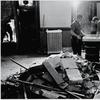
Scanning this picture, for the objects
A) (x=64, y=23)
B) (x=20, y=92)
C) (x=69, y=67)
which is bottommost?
(x=20, y=92)

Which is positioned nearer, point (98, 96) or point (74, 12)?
point (98, 96)

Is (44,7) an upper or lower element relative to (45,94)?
upper

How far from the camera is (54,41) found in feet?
44.6

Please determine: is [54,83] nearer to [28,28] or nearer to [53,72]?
[53,72]

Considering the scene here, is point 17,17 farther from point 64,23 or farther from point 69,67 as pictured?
point 69,67

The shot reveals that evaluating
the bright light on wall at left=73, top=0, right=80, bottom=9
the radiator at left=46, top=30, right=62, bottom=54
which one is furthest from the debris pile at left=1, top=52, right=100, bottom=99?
the bright light on wall at left=73, top=0, right=80, bottom=9

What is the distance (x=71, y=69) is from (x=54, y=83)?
77 centimetres

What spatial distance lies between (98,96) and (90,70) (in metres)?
2.38

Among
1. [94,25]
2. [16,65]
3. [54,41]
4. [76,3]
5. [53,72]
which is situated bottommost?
[16,65]

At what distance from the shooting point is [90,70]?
9.05 m

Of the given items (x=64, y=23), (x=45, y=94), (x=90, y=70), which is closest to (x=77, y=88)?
(x=45, y=94)

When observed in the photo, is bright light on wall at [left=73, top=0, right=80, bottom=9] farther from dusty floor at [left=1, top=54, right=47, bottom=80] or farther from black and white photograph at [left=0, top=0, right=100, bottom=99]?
dusty floor at [left=1, top=54, right=47, bottom=80]

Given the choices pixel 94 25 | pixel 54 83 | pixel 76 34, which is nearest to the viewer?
pixel 54 83

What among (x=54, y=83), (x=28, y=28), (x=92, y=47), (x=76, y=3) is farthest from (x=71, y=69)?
(x=28, y=28)
